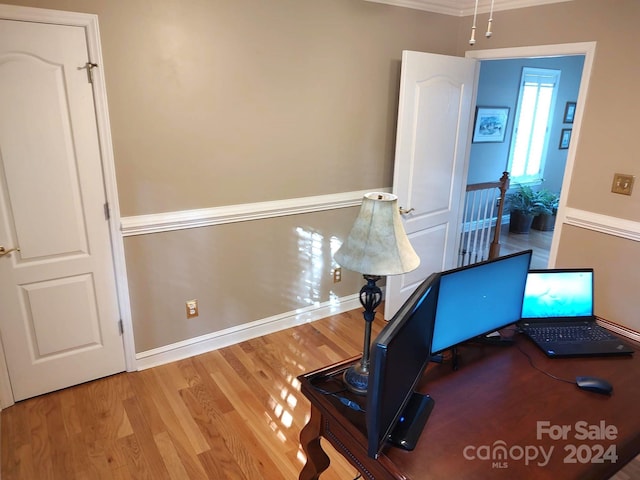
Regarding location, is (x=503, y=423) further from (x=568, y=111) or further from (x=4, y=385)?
(x=568, y=111)

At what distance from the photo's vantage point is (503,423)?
1278 millimetres

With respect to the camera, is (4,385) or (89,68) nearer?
(89,68)

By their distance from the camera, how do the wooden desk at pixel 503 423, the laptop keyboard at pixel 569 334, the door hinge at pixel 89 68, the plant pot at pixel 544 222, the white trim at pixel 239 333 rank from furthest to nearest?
the plant pot at pixel 544 222 → the white trim at pixel 239 333 → the door hinge at pixel 89 68 → the laptop keyboard at pixel 569 334 → the wooden desk at pixel 503 423

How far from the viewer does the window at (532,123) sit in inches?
228

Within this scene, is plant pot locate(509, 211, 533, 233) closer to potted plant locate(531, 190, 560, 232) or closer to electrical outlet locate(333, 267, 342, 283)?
potted plant locate(531, 190, 560, 232)

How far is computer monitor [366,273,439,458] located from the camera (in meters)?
1.04

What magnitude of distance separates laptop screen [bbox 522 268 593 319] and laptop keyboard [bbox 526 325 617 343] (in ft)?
0.17

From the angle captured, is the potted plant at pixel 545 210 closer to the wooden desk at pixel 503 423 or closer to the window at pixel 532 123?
the window at pixel 532 123

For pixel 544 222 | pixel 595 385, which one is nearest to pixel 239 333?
pixel 595 385

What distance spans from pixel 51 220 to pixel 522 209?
5.59m

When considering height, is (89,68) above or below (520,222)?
above

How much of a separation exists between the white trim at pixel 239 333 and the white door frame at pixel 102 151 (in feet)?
0.48

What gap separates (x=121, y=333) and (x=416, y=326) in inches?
80.5

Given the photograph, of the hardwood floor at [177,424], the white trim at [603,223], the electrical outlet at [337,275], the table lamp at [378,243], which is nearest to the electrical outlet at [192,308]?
the hardwood floor at [177,424]
